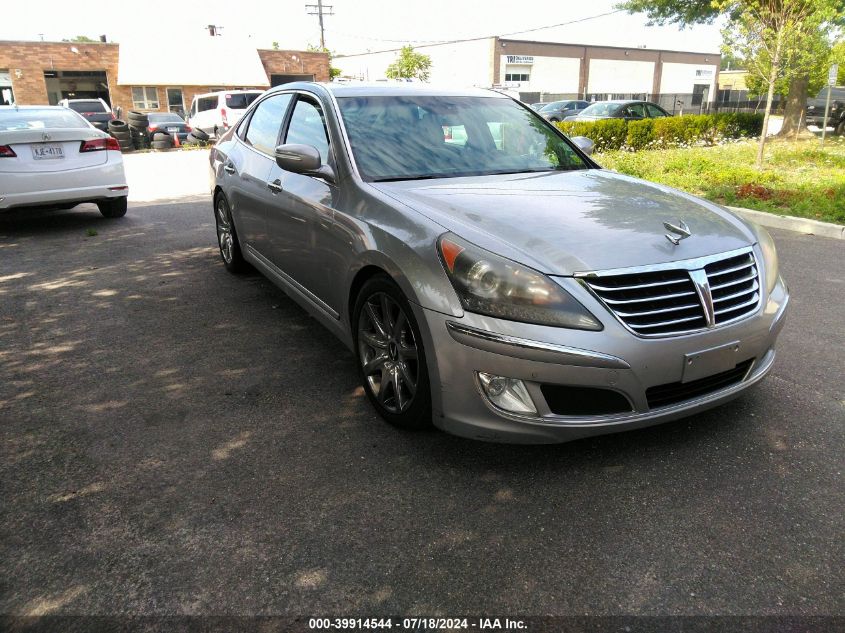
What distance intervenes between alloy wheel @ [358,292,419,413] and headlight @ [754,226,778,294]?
1.70 meters

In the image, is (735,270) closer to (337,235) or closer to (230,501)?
(337,235)

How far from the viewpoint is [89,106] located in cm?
2972

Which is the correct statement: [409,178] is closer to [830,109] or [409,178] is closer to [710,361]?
[710,361]

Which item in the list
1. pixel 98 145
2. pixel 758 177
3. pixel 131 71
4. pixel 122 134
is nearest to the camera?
pixel 98 145

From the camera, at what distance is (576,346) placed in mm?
2619

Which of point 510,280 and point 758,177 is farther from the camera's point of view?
point 758,177

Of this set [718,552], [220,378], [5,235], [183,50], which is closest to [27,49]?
[183,50]

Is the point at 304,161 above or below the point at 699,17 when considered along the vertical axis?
below

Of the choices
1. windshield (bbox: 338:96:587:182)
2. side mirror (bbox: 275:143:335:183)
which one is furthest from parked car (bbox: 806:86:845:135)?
side mirror (bbox: 275:143:335:183)

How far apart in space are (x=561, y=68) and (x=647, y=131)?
43508 millimetres

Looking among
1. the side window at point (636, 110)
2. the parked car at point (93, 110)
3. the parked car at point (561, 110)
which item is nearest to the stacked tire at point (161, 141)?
the parked car at point (93, 110)

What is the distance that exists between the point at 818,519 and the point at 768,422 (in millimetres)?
809

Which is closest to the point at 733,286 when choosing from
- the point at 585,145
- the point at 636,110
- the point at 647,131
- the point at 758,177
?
the point at 585,145

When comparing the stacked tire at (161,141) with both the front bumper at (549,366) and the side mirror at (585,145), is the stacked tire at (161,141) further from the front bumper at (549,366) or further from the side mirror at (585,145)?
the front bumper at (549,366)
